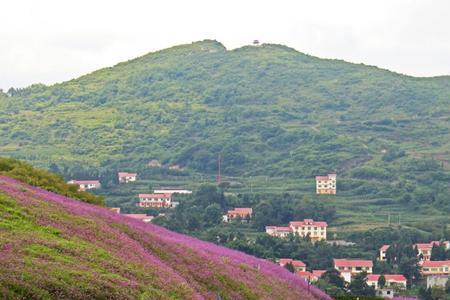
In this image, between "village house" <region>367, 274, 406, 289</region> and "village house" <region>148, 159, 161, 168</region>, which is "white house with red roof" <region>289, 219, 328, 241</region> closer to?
"village house" <region>367, 274, 406, 289</region>

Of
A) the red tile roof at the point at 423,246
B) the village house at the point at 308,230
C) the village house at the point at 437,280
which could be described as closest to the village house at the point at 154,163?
the village house at the point at 308,230

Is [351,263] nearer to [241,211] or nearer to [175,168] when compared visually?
[241,211]

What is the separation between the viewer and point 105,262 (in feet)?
68.5

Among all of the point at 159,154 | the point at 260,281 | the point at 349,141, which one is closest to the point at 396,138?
the point at 349,141

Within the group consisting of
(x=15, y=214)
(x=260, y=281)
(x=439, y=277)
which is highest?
(x=15, y=214)

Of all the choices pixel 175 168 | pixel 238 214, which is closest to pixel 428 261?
pixel 238 214

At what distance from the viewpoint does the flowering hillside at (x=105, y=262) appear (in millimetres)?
18156

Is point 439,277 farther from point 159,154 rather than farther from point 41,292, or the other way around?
point 159,154

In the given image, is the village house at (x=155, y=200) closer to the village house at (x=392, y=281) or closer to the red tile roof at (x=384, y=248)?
the red tile roof at (x=384, y=248)

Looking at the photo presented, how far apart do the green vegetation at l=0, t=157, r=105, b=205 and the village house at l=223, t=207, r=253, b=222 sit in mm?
74486

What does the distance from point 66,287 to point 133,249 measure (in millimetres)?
6053

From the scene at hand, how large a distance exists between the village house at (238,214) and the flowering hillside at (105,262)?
82.9 m

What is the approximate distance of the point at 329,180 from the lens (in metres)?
140

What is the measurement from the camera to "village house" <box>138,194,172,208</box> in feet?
408
